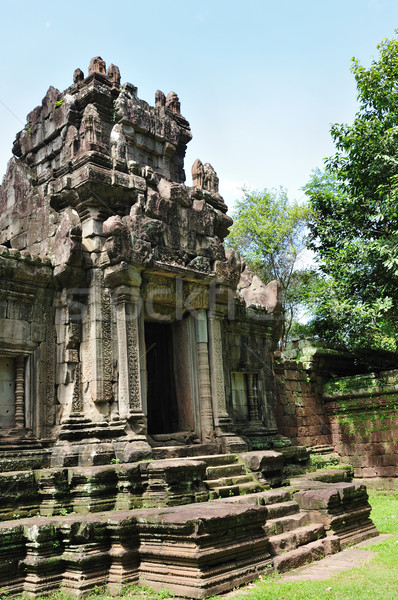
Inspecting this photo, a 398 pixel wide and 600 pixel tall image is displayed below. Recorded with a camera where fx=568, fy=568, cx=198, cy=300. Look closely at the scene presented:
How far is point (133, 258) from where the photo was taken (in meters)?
8.52

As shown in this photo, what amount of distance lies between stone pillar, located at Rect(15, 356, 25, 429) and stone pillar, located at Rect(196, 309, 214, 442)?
117 inches

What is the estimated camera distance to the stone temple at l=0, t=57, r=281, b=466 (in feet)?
26.9

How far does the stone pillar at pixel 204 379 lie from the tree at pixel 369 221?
6.34 metres

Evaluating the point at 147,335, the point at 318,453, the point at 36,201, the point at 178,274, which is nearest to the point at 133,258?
the point at 178,274

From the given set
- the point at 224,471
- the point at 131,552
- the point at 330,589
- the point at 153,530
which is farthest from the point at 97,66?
the point at 330,589

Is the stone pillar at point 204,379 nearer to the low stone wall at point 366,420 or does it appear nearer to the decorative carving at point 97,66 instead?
the decorative carving at point 97,66

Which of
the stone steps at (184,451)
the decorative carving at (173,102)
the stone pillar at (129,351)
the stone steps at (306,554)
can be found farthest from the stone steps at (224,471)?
the decorative carving at (173,102)

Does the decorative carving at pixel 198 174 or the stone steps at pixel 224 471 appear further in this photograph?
the decorative carving at pixel 198 174

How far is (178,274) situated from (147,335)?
2.36 meters

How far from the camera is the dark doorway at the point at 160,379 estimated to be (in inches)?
414

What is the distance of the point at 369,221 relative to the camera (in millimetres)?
16500

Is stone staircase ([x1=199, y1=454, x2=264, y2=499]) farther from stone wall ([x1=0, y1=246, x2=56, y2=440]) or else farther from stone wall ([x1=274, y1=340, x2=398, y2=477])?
stone wall ([x1=274, y1=340, x2=398, y2=477])

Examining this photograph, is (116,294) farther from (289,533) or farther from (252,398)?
(252,398)

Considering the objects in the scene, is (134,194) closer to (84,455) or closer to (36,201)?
(36,201)
